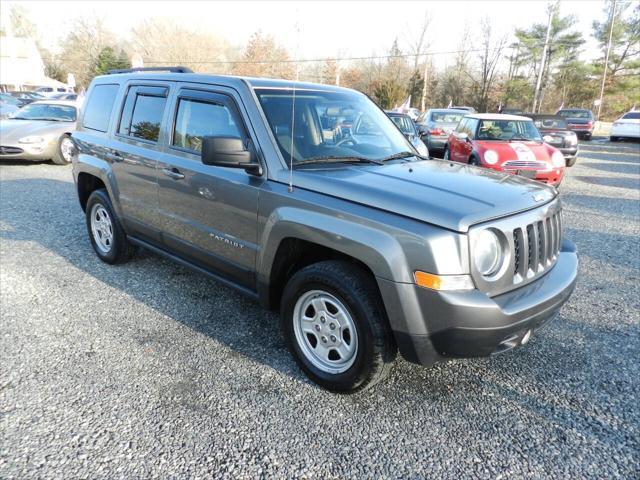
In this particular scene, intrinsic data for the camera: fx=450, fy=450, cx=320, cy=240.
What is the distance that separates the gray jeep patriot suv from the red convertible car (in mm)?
5395

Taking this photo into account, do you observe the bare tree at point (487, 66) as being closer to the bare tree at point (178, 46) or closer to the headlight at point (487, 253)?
the bare tree at point (178, 46)

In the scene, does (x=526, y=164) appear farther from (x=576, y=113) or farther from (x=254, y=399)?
(x=576, y=113)

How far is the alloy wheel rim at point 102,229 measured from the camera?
473 cm

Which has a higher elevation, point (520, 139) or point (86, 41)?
point (86, 41)

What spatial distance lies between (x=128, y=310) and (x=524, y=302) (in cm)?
308

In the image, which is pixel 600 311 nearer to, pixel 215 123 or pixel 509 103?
pixel 215 123

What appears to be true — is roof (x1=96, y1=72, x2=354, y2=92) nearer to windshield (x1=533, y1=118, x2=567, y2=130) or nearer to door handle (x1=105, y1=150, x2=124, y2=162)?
door handle (x1=105, y1=150, x2=124, y2=162)

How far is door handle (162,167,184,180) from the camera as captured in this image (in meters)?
3.50

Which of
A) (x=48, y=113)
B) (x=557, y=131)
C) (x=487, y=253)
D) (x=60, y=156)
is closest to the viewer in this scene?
(x=487, y=253)

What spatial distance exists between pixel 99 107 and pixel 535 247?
4.29m

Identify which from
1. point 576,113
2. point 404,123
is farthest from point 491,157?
point 576,113

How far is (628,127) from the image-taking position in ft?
73.0

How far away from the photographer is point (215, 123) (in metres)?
3.33

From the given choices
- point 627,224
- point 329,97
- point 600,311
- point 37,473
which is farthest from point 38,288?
point 627,224
